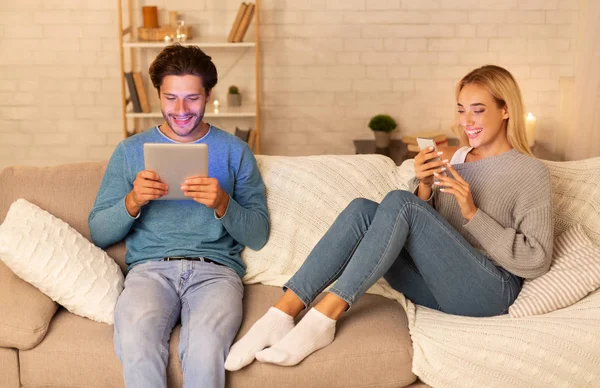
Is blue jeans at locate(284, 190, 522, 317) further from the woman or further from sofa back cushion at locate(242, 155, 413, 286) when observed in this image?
sofa back cushion at locate(242, 155, 413, 286)

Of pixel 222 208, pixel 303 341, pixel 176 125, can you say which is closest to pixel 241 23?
pixel 176 125

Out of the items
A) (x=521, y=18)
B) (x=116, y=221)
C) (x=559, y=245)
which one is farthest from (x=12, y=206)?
(x=521, y=18)

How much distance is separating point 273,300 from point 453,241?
618 mm

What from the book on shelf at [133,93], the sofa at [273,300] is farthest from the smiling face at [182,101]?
the book on shelf at [133,93]

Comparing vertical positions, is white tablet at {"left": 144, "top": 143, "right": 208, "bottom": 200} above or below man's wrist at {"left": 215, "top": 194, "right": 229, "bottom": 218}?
above

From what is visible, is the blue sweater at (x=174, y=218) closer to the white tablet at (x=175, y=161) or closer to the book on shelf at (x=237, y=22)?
the white tablet at (x=175, y=161)

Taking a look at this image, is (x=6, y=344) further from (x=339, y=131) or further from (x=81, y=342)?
(x=339, y=131)

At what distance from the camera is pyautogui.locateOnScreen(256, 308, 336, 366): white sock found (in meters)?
2.17

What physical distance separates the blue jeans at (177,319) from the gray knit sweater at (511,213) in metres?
0.76

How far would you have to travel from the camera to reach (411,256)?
239cm

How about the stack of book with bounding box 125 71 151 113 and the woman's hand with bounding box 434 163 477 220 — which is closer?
the woman's hand with bounding box 434 163 477 220

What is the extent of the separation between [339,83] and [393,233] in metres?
2.83

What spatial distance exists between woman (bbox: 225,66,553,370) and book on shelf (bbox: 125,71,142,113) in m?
2.69

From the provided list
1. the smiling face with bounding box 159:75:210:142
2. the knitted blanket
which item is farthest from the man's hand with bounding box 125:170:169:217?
the knitted blanket
